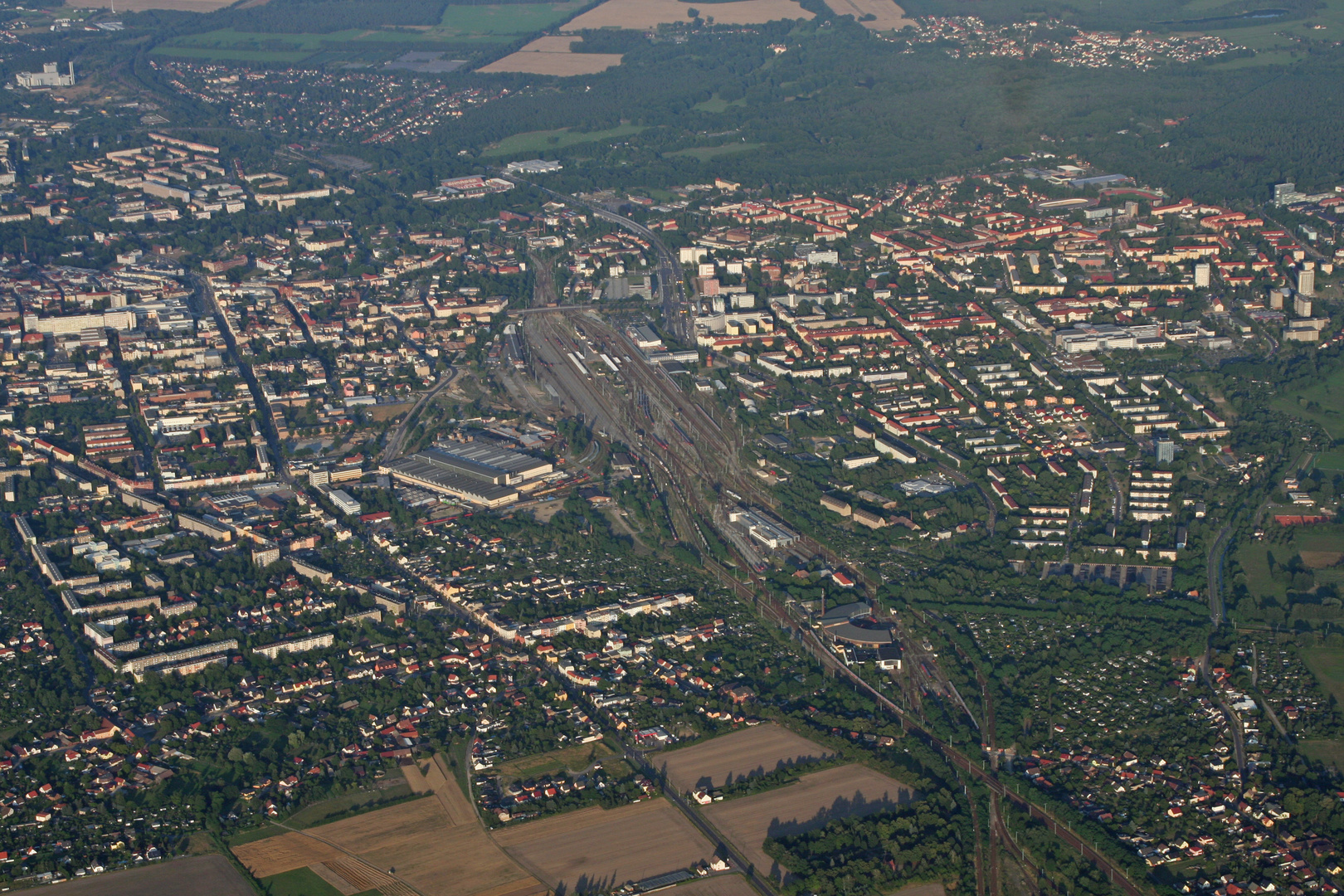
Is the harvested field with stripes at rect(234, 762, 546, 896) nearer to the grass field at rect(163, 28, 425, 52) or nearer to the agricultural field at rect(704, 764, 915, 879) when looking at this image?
the agricultural field at rect(704, 764, 915, 879)

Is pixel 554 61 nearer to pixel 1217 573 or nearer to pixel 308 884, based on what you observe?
pixel 1217 573

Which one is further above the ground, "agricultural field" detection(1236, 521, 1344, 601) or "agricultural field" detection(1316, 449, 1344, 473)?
"agricultural field" detection(1316, 449, 1344, 473)

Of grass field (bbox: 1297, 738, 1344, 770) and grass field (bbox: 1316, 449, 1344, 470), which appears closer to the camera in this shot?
grass field (bbox: 1297, 738, 1344, 770)

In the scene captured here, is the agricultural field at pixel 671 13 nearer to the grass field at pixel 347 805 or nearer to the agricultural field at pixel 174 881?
the grass field at pixel 347 805

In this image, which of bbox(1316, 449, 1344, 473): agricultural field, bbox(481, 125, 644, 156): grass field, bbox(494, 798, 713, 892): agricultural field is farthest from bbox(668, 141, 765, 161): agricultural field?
bbox(494, 798, 713, 892): agricultural field

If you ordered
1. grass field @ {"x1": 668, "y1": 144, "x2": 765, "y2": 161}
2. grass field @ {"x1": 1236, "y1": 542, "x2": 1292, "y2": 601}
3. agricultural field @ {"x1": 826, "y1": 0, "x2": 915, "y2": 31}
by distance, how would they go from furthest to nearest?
agricultural field @ {"x1": 826, "y1": 0, "x2": 915, "y2": 31}
grass field @ {"x1": 668, "y1": 144, "x2": 765, "y2": 161}
grass field @ {"x1": 1236, "y1": 542, "x2": 1292, "y2": 601}

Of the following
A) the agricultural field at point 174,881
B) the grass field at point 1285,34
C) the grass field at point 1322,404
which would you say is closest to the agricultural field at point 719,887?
the agricultural field at point 174,881

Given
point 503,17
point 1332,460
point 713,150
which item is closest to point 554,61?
point 503,17
